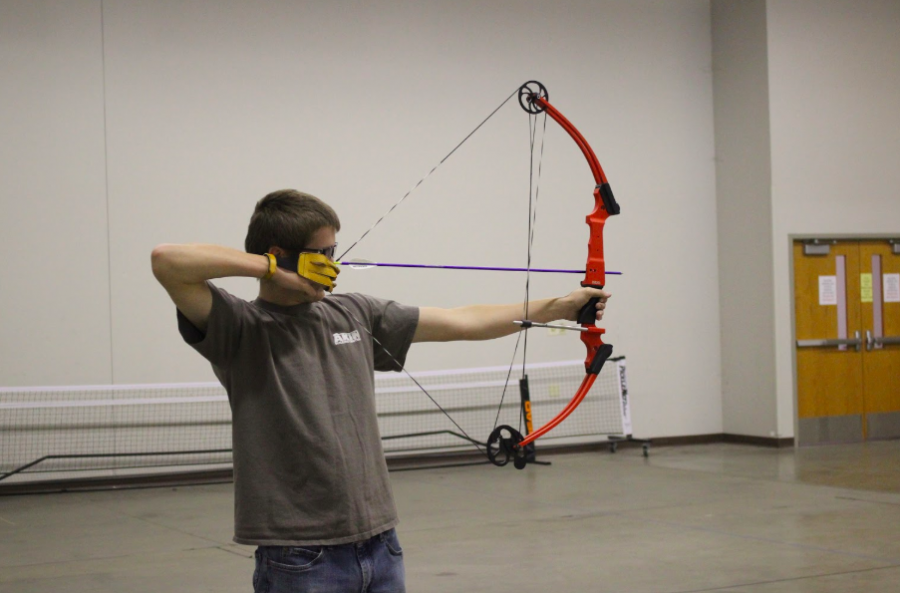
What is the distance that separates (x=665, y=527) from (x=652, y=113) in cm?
489

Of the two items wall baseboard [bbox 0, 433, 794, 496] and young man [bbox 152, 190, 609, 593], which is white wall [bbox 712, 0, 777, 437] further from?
young man [bbox 152, 190, 609, 593]

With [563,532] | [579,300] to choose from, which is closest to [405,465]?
[563,532]

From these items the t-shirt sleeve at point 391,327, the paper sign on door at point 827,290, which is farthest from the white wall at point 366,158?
the t-shirt sleeve at point 391,327

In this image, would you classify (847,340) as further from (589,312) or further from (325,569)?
(325,569)

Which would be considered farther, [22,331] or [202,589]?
[22,331]

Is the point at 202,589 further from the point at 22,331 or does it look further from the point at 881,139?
the point at 881,139

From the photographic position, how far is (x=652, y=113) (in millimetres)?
9234

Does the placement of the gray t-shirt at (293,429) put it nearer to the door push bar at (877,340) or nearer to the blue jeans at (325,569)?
the blue jeans at (325,569)

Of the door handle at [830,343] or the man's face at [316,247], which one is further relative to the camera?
the door handle at [830,343]

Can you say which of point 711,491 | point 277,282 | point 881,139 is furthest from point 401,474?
point 277,282

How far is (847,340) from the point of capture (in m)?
9.20

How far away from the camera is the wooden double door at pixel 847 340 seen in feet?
29.7

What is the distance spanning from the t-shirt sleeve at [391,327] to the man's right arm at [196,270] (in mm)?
346

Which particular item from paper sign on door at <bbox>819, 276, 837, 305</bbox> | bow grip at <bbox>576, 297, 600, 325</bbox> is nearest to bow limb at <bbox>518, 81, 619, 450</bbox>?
bow grip at <bbox>576, 297, 600, 325</bbox>
